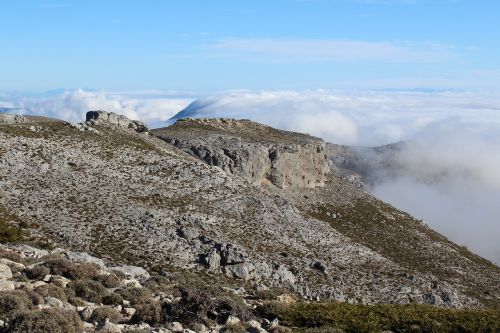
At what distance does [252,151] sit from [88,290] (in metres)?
67.7

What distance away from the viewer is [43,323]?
57.8 ft

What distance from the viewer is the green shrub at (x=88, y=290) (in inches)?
948

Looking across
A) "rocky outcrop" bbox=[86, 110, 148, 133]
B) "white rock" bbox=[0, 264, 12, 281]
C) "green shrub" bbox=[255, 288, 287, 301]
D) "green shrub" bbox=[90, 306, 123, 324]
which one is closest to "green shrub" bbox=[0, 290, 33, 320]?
"green shrub" bbox=[90, 306, 123, 324]

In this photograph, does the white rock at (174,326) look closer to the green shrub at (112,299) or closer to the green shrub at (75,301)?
the green shrub at (112,299)

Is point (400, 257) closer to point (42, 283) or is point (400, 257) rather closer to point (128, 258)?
point (128, 258)

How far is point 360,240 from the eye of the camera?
76.0 meters

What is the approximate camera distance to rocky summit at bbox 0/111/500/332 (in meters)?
44.3

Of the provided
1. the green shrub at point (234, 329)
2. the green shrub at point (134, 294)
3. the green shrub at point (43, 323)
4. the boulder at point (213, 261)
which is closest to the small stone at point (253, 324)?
the green shrub at point (234, 329)

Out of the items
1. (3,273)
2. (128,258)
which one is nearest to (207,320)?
(3,273)

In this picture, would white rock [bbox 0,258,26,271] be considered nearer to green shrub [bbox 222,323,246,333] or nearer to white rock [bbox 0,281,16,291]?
white rock [bbox 0,281,16,291]

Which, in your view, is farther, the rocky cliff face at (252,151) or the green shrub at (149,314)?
the rocky cliff face at (252,151)

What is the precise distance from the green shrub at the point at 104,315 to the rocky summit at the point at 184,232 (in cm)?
514

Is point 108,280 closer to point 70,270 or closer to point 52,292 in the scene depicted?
point 70,270

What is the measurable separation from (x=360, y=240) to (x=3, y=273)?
5788 centimetres
